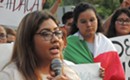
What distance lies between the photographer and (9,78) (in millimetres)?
3330

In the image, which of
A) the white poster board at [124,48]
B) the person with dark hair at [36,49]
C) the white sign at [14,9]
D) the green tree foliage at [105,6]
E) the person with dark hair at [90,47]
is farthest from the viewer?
the green tree foliage at [105,6]

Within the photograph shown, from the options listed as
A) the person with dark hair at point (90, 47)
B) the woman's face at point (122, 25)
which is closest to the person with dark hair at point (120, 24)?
the woman's face at point (122, 25)

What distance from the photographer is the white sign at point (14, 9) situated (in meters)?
6.04

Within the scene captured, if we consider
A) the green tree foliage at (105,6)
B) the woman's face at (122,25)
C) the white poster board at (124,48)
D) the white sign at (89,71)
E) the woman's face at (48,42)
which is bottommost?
the green tree foliage at (105,6)

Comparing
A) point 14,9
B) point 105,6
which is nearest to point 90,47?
point 14,9

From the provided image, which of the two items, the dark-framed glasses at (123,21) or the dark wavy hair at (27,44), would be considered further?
the dark-framed glasses at (123,21)

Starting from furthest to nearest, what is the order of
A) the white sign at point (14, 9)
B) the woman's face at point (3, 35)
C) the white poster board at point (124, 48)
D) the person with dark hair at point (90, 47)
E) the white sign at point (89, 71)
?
the white sign at point (14, 9), the white poster board at point (124, 48), the woman's face at point (3, 35), the person with dark hair at point (90, 47), the white sign at point (89, 71)

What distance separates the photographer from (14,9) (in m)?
6.17

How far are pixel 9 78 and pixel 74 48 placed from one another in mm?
1660

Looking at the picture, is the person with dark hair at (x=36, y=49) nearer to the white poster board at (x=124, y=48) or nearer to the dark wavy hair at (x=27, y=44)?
the dark wavy hair at (x=27, y=44)

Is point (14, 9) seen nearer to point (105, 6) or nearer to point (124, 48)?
point (124, 48)

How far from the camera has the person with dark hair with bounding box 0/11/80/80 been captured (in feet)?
11.1

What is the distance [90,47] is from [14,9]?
1627 millimetres

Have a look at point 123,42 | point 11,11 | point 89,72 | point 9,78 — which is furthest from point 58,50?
point 11,11
